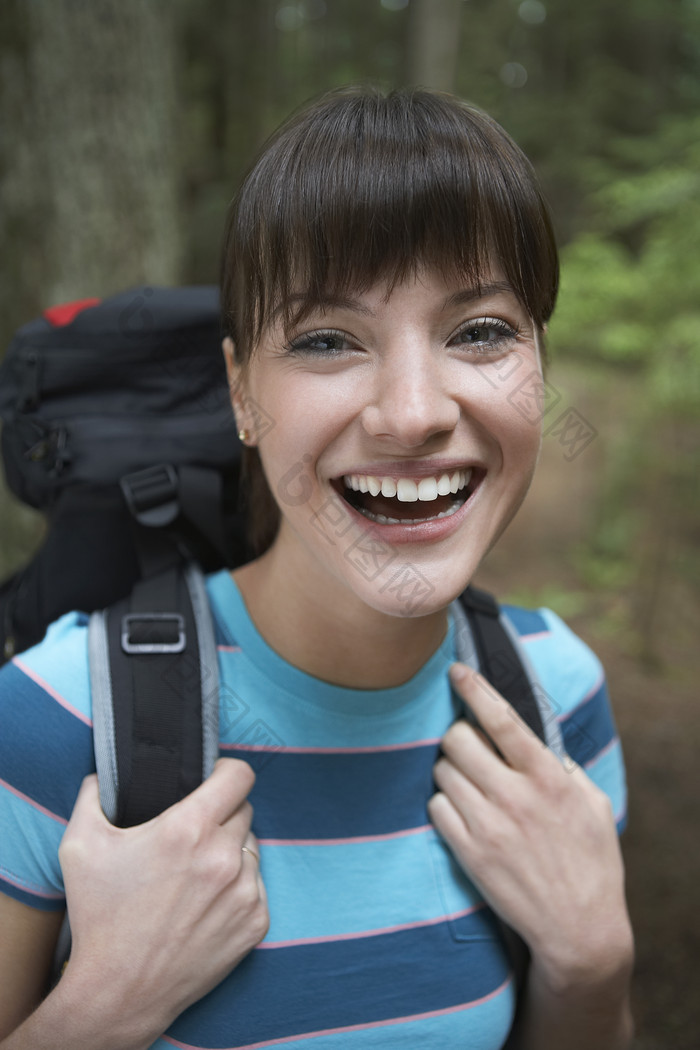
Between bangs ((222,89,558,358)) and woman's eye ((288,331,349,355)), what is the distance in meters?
0.04

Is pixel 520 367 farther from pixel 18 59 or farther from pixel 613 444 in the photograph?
pixel 613 444

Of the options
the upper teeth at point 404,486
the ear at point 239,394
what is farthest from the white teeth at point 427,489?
the ear at point 239,394

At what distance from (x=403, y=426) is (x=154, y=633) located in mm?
590

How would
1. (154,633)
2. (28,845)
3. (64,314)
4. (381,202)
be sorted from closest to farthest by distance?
(381,202) → (28,845) → (154,633) → (64,314)

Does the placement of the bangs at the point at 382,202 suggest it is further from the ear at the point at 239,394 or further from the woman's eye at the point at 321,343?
the ear at the point at 239,394

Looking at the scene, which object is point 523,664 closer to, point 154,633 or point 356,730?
point 356,730

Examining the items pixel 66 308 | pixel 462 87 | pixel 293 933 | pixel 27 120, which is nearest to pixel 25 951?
pixel 293 933

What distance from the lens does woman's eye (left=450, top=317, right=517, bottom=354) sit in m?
1.29

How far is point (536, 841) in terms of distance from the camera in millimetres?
1490

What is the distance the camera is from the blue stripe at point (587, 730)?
1709 millimetres

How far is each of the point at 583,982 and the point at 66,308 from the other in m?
1.75

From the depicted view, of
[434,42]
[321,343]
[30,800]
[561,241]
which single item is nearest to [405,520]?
[321,343]

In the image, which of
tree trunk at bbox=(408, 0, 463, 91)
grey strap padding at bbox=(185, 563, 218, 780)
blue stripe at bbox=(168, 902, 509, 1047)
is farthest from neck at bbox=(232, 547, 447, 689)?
tree trunk at bbox=(408, 0, 463, 91)

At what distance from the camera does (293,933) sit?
1355mm
